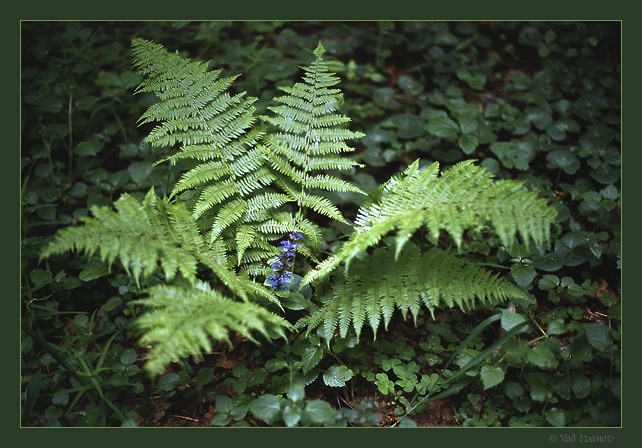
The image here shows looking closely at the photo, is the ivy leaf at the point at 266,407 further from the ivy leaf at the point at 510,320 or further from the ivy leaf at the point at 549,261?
the ivy leaf at the point at 549,261

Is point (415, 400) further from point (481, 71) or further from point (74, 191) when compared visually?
point (481, 71)

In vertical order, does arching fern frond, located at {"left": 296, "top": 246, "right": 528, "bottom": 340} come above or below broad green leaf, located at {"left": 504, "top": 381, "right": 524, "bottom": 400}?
above

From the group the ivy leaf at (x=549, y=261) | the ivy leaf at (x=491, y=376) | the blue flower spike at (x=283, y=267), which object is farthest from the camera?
the ivy leaf at (x=549, y=261)

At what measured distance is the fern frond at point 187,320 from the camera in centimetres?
224

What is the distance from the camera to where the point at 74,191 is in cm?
400

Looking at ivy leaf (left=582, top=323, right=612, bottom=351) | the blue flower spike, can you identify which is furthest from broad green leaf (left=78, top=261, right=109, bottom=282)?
ivy leaf (left=582, top=323, right=612, bottom=351)

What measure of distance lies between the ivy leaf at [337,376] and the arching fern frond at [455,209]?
1.74 feet

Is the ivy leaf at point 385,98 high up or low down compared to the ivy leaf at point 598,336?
→ up

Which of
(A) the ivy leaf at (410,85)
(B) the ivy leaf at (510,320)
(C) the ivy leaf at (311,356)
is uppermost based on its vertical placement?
(A) the ivy leaf at (410,85)

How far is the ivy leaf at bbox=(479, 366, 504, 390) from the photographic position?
268 centimetres

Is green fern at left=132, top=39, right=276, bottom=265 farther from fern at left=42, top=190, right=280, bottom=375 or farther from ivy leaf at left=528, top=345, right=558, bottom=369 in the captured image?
ivy leaf at left=528, top=345, right=558, bottom=369

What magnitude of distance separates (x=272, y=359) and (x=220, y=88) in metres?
1.69

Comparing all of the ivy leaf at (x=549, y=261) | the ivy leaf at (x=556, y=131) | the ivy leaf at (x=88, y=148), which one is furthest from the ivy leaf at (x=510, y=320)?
the ivy leaf at (x=88, y=148)

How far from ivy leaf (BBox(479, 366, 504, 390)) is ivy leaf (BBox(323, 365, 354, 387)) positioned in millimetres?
700
